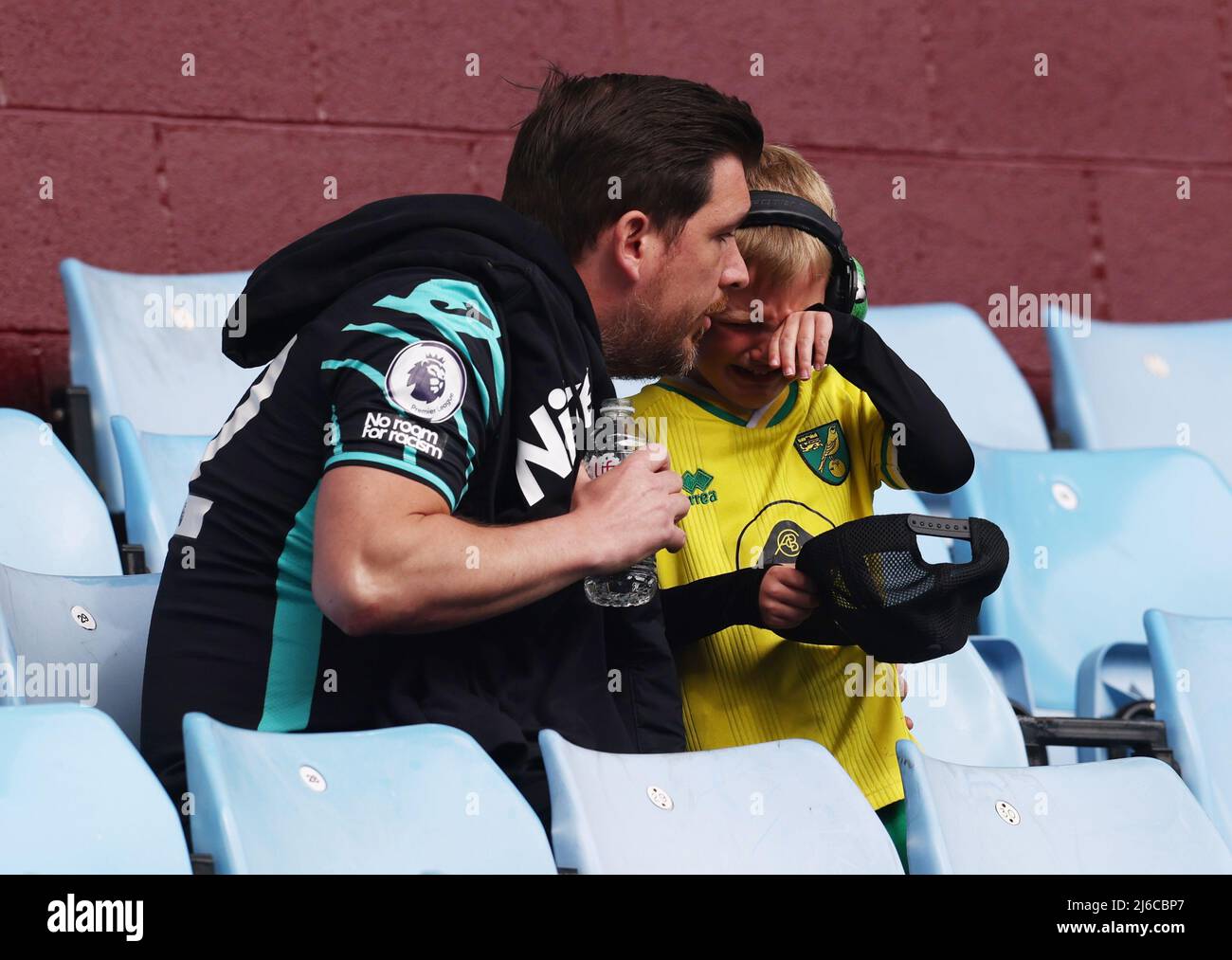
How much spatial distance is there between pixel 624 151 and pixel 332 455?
525mm

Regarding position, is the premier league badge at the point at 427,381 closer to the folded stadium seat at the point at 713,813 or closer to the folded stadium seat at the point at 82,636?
the folded stadium seat at the point at 713,813

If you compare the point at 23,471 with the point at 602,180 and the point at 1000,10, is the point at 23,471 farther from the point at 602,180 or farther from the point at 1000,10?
the point at 1000,10

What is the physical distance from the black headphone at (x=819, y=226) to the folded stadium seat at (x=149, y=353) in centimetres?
102

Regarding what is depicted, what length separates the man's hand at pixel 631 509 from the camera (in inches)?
58.7

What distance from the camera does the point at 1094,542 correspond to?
2.66m

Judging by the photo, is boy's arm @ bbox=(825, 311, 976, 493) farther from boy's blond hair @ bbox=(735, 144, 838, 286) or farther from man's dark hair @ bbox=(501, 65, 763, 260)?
man's dark hair @ bbox=(501, 65, 763, 260)

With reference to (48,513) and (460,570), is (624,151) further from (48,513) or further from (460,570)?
(48,513)

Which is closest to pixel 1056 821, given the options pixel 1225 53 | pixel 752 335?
pixel 752 335

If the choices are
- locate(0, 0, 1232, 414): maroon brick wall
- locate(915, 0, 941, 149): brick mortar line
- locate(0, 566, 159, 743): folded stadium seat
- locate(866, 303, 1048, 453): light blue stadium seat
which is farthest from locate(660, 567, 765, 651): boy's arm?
locate(915, 0, 941, 149): brick mortar line

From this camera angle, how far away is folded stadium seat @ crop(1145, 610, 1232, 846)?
1985 mm

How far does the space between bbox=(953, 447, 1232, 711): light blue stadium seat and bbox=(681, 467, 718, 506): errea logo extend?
0.81 meters

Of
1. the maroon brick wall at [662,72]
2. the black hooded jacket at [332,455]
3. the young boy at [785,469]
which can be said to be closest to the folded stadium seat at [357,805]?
the black hooded jacket at [332,455]
